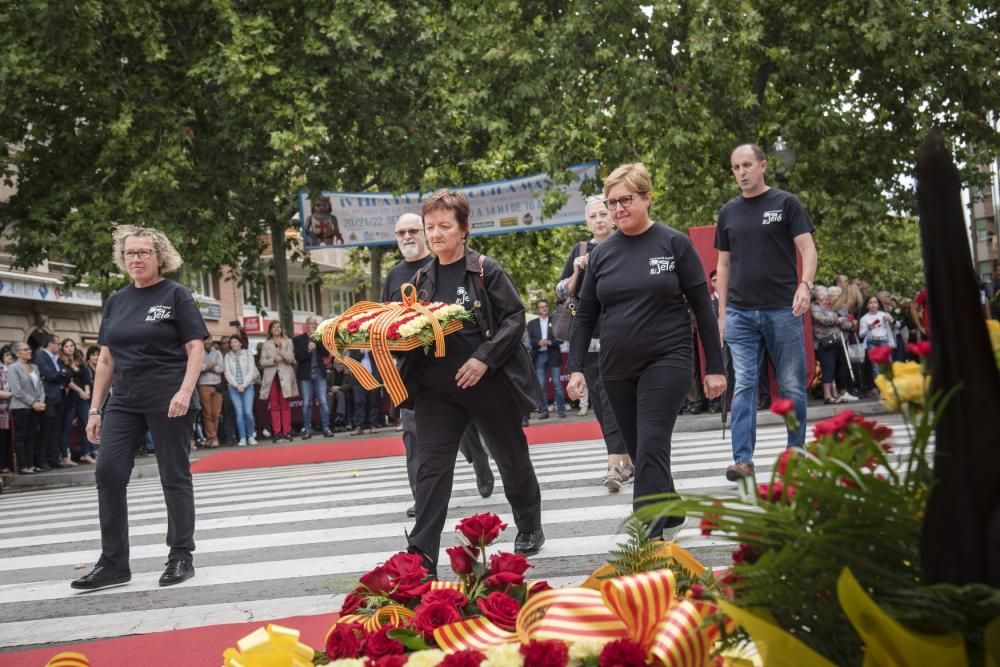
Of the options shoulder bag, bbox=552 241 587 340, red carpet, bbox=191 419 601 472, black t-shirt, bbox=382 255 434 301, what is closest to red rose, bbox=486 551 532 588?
black t-shirt, bbox=382 255 434 301

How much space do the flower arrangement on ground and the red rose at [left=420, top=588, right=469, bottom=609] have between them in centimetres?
110

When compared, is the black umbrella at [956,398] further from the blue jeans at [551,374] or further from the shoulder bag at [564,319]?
the blue jeans at [551,374]

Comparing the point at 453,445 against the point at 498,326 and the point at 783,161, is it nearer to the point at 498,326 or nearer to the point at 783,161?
the point at 498,326

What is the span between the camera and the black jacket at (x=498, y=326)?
5.62m

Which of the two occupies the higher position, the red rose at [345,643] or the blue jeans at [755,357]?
the blue jeans at [755,357]

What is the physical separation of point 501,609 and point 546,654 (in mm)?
534

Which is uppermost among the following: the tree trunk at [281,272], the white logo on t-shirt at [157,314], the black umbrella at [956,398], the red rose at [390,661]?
the tree trunk at [281,272]

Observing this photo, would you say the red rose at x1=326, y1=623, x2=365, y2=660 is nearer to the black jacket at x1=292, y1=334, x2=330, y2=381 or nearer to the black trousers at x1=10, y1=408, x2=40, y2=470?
the black trousers at x1=10, y1=408, x2=40, y2=470

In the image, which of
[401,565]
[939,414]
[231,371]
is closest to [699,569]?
[401,565]

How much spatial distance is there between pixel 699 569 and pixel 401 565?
0.78 m

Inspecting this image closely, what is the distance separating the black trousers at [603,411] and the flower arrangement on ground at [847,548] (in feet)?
22.8

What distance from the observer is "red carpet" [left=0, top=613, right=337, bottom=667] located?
182 inches

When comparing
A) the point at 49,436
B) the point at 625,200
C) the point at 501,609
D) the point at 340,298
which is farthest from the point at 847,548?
the point at 340,298

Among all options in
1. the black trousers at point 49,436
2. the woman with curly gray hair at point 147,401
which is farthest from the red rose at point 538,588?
the black trousers at point 49,436
